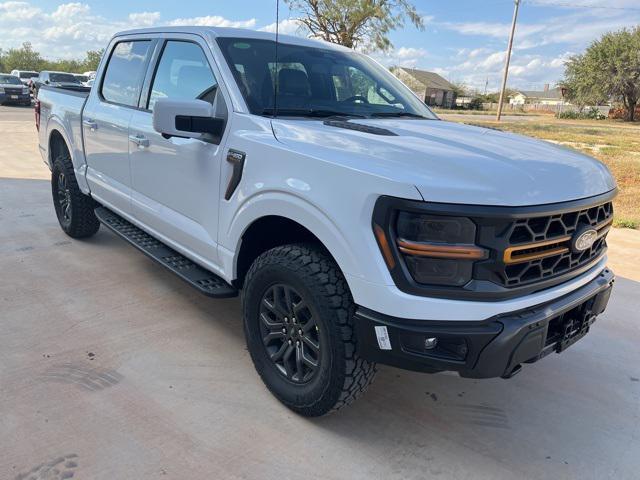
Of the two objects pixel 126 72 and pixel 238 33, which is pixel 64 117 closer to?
pixel 126 72

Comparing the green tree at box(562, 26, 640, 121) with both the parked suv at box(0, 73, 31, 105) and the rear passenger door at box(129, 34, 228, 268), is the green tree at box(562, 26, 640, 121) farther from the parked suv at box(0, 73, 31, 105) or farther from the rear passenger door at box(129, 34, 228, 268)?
the rear passenger door at box(129, 34, 228, 268)

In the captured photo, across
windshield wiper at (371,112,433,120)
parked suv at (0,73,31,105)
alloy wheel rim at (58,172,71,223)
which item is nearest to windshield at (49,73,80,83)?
parked suv at (0,73,31,105)

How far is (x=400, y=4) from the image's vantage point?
92.0ft

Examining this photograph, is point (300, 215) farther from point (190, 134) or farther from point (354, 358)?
point (190, 134)

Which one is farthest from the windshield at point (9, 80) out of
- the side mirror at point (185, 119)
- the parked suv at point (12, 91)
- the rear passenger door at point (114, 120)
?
the side mirror at point (185, 119)

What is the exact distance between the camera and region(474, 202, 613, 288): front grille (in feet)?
6.61

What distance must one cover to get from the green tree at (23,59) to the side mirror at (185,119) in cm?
7510

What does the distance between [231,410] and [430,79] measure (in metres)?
82.7

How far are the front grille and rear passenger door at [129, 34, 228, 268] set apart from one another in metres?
1.56

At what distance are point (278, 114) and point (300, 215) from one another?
0.79m

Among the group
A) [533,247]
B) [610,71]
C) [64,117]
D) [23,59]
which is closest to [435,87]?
[610,71]

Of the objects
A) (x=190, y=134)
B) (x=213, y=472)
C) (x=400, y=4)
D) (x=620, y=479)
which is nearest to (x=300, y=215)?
(x=190, y=134)

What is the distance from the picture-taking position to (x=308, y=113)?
119 inches

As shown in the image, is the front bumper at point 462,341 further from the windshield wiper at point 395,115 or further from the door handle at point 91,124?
the door handle at point 91,124
